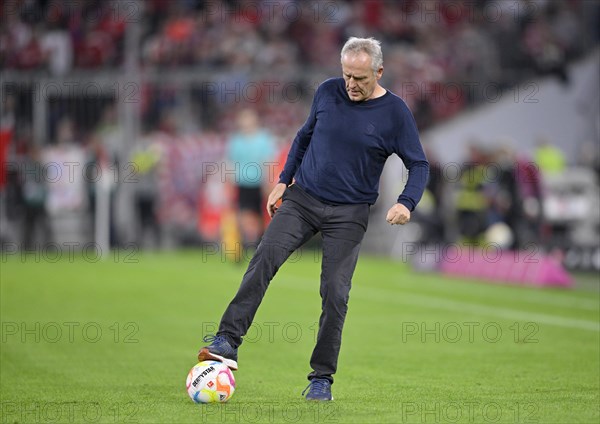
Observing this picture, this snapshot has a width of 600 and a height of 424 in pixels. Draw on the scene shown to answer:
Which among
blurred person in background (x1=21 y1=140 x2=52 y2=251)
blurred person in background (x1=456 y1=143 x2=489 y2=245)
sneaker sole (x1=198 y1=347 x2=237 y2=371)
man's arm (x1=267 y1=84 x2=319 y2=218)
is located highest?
man's arm (x1=267 y1=84 x2=319 y2=218)

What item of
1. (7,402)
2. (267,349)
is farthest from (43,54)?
(7,402)

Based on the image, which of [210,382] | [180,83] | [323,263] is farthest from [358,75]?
[180,83]

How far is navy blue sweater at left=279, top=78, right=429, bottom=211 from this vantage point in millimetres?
8109

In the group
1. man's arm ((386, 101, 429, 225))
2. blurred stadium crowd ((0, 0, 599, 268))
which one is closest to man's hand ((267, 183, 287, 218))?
man's arm ((386, 101, 429, 225))

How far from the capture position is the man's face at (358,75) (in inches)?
309

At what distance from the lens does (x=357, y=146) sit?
8117mm

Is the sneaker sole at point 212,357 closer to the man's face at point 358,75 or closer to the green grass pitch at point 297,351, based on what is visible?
the green grass pitch at point 297,351

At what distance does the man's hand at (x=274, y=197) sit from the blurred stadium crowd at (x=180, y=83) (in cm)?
1593

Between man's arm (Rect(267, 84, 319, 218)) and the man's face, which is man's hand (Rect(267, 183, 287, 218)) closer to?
man's arm (Rect(267, 84, 319, 218))

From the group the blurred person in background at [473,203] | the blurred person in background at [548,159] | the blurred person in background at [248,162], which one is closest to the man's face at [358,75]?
the blurred person in background at [248,162]

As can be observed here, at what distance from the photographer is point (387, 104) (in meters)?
8.12

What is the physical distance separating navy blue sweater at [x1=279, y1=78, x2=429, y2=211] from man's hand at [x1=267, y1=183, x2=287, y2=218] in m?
0.20

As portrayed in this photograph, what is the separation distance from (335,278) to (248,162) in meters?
13.1

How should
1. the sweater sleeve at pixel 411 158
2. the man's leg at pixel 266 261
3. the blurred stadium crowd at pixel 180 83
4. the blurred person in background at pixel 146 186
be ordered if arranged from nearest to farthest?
the man's leg at pixel 266 261, the sweater sleeve at pixel 411 158, the blurred stadium crowd at pixel 180 83, the blurred person in background at pixel 146 186
